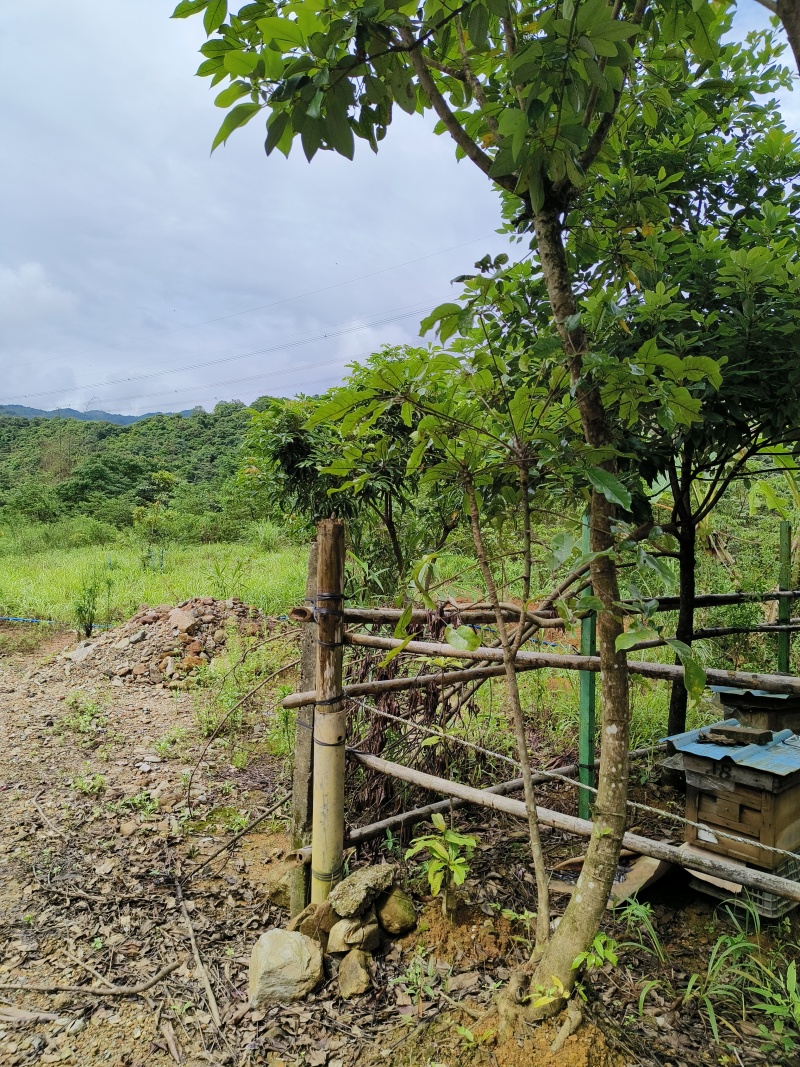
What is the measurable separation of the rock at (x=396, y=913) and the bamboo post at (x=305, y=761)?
1.02 ft

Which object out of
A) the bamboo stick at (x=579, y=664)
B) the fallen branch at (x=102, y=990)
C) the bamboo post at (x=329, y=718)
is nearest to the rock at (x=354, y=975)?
the bamboo post at (x=329, y=718)

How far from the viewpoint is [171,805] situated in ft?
9.88

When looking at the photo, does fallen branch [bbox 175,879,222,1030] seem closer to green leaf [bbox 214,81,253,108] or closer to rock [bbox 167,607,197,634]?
green leaf [bbox 214,81,253,108]

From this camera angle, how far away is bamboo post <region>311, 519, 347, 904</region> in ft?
6.41

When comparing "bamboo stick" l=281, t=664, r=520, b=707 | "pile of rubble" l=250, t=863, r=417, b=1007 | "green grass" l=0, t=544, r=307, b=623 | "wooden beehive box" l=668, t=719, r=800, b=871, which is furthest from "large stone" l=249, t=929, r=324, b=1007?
"green grass" l=0, t=544, r=307, b=623

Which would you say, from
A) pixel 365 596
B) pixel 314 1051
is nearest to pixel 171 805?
pixel 365 596

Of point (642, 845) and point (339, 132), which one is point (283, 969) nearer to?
point (642, 845)

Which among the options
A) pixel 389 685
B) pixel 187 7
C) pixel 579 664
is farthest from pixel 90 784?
pixel 187 7

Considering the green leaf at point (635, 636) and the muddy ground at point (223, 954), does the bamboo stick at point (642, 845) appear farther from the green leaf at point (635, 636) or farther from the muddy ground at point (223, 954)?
the green leaf at point (635, 636)

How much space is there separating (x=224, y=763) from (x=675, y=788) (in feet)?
7.98

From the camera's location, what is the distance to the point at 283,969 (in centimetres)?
174

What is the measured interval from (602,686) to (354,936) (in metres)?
1.23

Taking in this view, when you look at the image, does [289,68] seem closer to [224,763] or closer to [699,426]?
[699,426]

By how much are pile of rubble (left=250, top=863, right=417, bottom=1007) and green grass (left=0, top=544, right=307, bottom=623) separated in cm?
393
